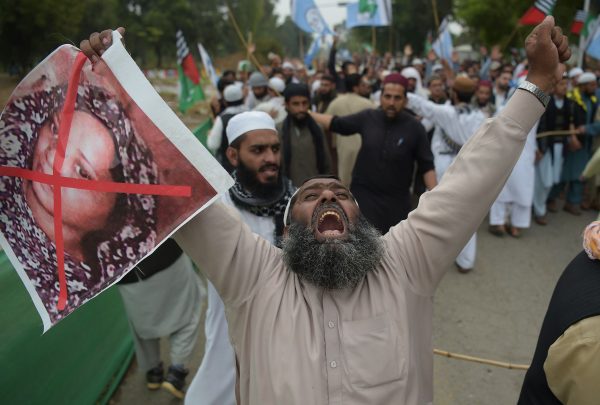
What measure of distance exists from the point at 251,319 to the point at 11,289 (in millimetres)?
1407

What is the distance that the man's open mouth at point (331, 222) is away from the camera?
1751mm

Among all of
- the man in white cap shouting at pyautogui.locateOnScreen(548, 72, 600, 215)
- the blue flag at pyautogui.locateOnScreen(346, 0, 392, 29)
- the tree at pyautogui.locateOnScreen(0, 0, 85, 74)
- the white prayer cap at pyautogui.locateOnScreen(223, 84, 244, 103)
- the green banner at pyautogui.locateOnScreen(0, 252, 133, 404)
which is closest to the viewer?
the green banner at pyautogui.locateOnScreen(0, 252, 133, 404)

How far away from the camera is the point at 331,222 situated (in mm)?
1836

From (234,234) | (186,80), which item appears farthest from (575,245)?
(186,80)

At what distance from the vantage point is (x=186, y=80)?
9.88 m

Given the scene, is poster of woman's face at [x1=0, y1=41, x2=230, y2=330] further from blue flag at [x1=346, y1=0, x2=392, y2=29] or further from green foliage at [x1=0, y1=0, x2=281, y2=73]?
blue flag at [x1=346, y1=0, x2=392, y2=29]

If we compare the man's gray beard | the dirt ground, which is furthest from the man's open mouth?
the dirt ground

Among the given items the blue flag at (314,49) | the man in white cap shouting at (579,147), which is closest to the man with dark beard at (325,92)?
the man in white cap shouting at (579,147)

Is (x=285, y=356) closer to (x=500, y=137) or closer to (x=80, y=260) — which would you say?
(x=80, y=260)

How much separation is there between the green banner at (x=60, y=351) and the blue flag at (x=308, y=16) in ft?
24.5

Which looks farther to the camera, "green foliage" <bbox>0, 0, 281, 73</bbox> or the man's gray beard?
"green foliage" <bbox>0, 0, 281, 73</bbox>

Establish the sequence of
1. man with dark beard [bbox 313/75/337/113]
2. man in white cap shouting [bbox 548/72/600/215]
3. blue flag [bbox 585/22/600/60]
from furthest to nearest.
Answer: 1. blue flag [bbox 585/22/600/60]
2. man with dark beard [bbox 313/75/337/113]
3. man in white cap shouting [bbox 548/72/600/215]

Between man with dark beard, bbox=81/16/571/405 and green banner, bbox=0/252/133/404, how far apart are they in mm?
1260

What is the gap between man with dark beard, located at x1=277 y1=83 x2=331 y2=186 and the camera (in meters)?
4.31
